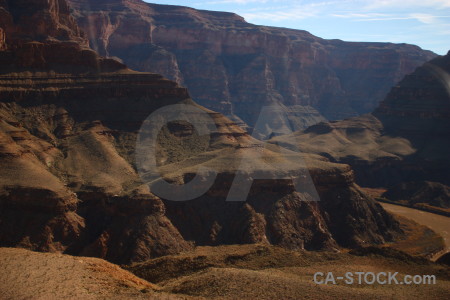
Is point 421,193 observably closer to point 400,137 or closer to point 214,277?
point 400,137

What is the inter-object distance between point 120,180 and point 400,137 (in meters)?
109

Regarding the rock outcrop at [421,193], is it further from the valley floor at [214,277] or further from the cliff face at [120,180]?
the valley floor at [214,277]

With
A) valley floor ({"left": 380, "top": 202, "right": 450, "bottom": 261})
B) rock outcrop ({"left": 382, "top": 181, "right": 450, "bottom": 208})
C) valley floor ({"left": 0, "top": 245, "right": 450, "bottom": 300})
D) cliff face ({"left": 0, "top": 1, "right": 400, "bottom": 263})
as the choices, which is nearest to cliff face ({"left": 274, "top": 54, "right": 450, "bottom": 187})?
rock outcrop ({"left": 382, "top": 181, "right": 450, "bottom": 208})

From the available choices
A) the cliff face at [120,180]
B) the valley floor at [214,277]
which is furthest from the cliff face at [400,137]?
the valley floor at [214,277]

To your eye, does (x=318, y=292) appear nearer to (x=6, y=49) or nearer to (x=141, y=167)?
(x=141, y=167)

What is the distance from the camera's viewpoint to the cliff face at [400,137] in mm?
149250

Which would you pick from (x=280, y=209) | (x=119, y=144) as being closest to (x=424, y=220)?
(x=280, y=209)

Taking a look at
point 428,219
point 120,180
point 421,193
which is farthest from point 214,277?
point 421,193

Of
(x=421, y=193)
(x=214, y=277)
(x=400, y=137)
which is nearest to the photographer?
(x=214, y=277)

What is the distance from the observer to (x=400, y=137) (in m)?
166

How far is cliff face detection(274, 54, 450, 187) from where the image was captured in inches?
5876

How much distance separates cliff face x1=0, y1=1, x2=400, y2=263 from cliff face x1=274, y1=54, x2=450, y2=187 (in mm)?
54068

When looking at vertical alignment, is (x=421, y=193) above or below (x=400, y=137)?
below

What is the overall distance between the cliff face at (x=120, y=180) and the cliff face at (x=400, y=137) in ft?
177
